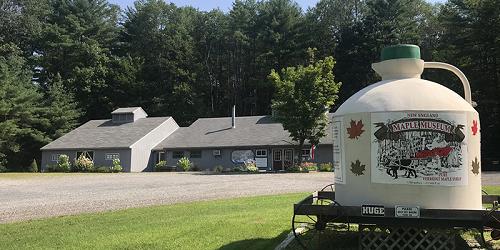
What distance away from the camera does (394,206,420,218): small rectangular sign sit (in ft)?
21.2

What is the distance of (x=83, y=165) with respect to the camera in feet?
150

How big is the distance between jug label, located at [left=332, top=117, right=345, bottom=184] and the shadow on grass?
171cm

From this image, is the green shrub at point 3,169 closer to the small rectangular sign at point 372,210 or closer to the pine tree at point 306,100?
the pine tree at point 306,100

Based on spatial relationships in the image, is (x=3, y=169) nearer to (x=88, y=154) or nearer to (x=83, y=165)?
(x=88, y=154)

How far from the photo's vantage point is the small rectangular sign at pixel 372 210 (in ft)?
21.6

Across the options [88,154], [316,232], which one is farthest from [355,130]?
[88,154]

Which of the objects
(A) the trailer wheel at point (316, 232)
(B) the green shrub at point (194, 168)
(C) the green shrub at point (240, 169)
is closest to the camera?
(A) the trailer wheel at point (316, 232)

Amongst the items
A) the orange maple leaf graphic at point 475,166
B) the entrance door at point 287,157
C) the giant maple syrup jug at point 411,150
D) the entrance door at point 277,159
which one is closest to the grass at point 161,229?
the giant maple syrup jug at point 411,150

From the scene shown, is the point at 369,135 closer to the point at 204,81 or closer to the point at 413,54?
the point at 413,54

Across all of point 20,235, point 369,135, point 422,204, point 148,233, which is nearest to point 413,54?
point 369,135

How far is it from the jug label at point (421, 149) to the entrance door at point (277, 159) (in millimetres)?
36310

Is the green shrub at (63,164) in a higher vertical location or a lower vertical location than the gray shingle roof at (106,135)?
lower

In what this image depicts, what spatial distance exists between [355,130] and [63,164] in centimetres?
4377

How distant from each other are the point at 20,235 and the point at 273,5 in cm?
6385
